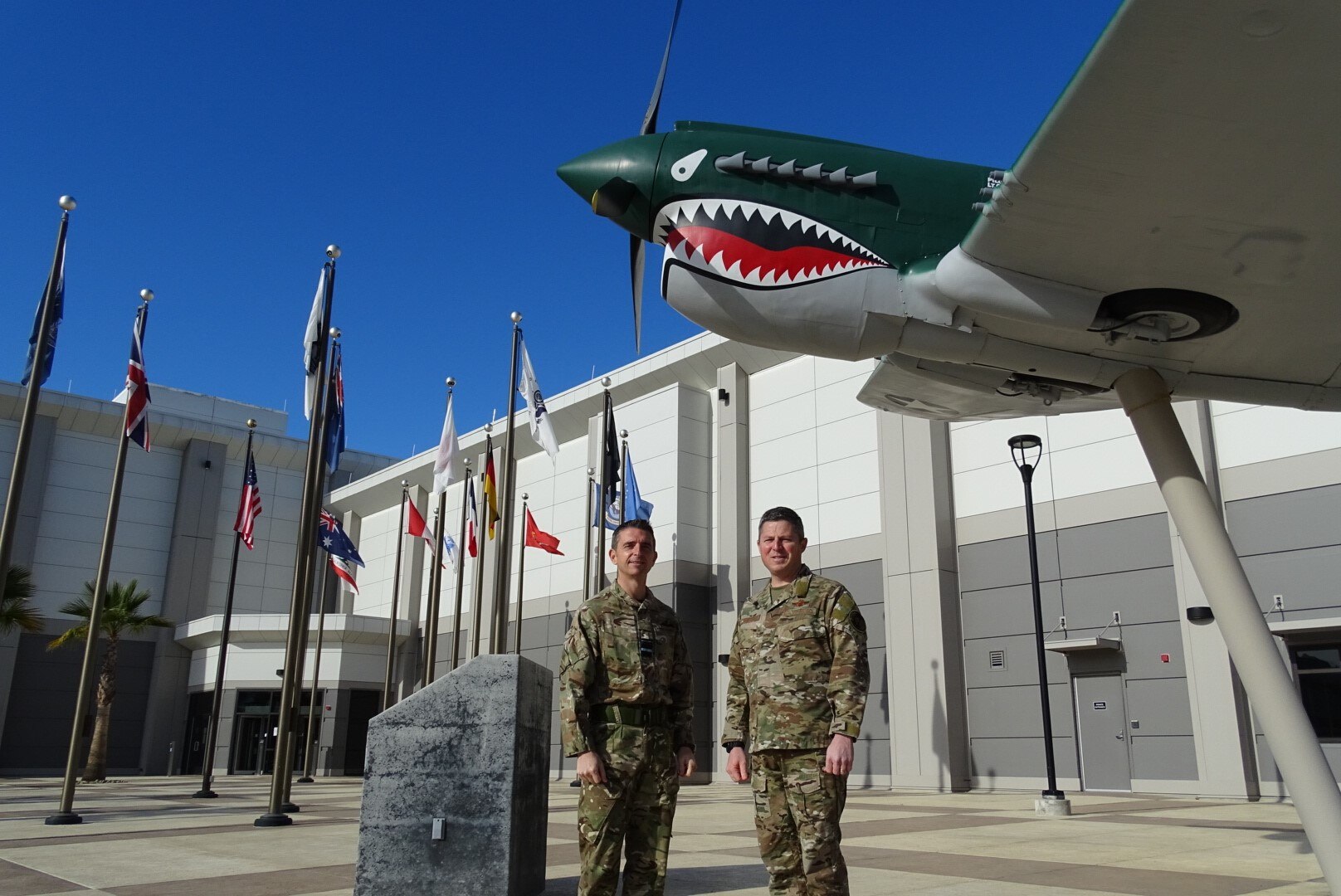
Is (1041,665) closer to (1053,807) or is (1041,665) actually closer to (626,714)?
(1053,807)

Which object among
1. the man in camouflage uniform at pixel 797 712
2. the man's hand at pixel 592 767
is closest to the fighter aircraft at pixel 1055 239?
the man in camouflage uniform at pixel 797 712

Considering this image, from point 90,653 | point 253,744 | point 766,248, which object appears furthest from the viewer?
point 253,744

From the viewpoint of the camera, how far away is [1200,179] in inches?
202

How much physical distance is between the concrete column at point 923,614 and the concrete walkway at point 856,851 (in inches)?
261

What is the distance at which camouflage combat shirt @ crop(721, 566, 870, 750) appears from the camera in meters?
4.65

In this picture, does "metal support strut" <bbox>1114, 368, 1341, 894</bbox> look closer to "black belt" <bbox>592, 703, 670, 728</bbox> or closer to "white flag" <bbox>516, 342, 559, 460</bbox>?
"black belt" <bbox>592, 703, 670, 728</bbox>

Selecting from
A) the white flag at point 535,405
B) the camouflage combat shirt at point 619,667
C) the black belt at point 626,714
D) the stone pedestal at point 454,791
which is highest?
the white flag at point 535,405

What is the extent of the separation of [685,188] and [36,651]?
142 feet

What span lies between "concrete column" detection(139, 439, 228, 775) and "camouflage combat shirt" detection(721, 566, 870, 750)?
43811 mm

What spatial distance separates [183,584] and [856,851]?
4168cm

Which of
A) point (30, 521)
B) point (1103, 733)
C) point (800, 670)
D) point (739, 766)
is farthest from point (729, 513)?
point (30, 521)

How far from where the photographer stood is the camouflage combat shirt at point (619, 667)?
4.97 metres

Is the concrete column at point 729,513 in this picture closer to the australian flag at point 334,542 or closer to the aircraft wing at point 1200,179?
the australian flag at point 334,542

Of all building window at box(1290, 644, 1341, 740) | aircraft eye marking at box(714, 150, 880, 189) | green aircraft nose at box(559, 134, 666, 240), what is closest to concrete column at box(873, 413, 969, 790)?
building window at box(1290, 644, 1341, 740)
